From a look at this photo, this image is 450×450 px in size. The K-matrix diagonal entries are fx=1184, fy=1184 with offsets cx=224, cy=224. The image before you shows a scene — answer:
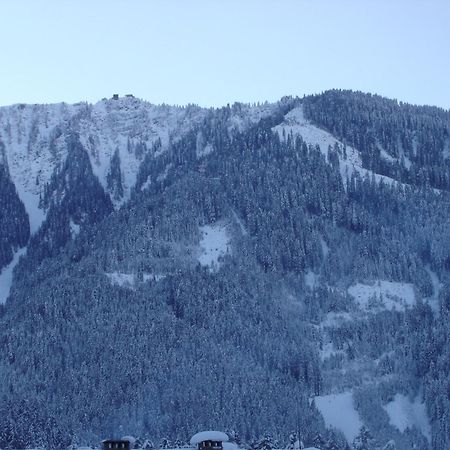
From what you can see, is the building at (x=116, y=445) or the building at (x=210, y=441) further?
the building at (x=116, y=445)

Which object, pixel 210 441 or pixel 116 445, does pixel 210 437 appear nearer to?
pixel 210 441

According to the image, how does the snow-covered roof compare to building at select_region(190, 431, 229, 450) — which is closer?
building at select_region(190, 431, 229, 450)

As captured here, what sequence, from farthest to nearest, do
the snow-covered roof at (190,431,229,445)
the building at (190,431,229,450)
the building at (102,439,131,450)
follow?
1. the building at (102,439,131,450)
2. the snow-covered roof at (190,431,229,445)
3. the building at (190,431,229,450)

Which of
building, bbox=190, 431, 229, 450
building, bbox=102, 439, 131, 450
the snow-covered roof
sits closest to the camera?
building, bbox=190, 431, 229, 450

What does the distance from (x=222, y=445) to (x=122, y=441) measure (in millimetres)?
15017

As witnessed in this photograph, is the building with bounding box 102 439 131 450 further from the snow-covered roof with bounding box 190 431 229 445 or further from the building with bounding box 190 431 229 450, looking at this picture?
the building with bounding box 190 431 229 450

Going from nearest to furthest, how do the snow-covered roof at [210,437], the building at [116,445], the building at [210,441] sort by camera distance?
the building at [210,441] < the snow-covered roof at [210,437] < the building at [116,445]

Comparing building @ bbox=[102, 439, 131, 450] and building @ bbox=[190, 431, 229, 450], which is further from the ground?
building @ bbox=[190, 431, 229, 450]

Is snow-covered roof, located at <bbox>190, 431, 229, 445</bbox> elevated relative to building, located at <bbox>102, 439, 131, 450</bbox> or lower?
elevated

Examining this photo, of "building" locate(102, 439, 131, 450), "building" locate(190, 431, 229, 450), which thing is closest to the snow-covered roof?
"building" locate(190, 431, 229, 450)

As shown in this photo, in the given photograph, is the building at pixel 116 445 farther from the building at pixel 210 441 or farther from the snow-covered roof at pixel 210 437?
the building at pixel 210 441

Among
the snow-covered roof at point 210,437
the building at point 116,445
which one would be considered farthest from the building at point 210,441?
the building at point 116,445

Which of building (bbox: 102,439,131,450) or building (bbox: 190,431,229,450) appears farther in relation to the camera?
building (bbox: 102,439,131,450)

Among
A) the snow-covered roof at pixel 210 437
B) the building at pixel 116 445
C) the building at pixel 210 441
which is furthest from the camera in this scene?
the building at pixel 116 445
